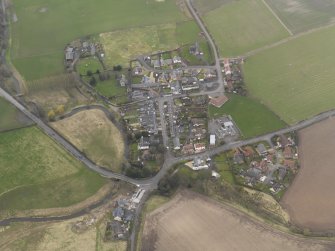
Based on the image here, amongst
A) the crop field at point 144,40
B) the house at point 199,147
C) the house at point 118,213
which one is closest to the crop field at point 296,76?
the house at point 199,147

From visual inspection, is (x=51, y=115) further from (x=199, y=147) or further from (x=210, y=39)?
(x=210, y=39)

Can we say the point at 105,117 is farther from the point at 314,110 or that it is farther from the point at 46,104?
the point at 314,110

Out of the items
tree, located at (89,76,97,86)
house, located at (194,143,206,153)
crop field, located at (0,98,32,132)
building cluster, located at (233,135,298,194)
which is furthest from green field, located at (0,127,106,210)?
building cluster, located at (233,135,298,194)

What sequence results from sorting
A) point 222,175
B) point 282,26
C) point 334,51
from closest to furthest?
1. point 222,175
2. point 334,51
3. point 282,26

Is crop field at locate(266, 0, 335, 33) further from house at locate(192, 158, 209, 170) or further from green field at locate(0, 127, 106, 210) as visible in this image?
green field at locate(0, 127, 106, 210)

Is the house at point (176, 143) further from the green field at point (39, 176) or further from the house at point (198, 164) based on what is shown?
the green field at point (39, 176)

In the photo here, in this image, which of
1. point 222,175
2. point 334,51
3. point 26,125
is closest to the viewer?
point 222,175

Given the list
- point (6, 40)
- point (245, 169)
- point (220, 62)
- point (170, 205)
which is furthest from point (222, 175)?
point (6, 40)
